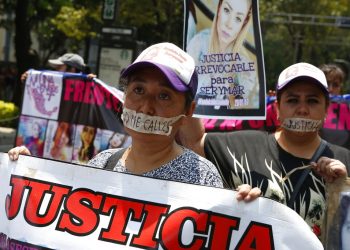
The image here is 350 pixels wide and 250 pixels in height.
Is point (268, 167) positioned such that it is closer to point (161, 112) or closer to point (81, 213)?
point (161, 112)

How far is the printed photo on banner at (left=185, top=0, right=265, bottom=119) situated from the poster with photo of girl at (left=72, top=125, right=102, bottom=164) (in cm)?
312

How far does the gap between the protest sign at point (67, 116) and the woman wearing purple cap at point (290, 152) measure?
3.47m

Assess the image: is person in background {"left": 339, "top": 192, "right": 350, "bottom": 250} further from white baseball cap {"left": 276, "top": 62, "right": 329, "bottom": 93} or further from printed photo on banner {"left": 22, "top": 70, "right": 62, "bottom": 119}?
printed photo on banner {"left": 22, "top": 70, "right": 62, "bottom": 119}

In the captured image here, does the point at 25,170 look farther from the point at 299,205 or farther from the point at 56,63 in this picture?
the point at 56,63

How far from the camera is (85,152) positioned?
6.39 metres

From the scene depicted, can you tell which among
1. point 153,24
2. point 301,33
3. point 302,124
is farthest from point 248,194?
point 301,33

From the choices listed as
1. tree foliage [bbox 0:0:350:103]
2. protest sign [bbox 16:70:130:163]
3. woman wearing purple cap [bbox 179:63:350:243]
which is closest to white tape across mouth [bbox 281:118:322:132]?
woman wearing purple cap [bbox 179:63:350:243]

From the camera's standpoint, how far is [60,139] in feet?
21.2

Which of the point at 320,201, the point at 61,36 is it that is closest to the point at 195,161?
the point at 320,201

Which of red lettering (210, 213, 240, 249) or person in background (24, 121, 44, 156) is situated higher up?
person in background (24, 121, 44, 156)

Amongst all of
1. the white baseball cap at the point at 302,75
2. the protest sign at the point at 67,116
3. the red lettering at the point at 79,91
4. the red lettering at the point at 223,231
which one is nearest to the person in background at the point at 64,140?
the protest sign at the point at 67,116

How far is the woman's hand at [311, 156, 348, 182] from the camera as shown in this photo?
2291mm

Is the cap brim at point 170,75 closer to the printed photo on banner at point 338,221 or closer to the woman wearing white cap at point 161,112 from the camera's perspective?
the woman wearing white cap at point 161,112

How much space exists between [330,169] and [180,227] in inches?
23.6
